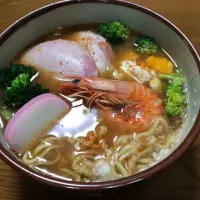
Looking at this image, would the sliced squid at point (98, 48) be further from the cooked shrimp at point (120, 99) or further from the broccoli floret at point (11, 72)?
the broccoli floret at point (11, 72)

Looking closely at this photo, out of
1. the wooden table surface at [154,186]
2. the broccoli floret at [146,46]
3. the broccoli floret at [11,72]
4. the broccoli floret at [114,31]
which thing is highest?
the broccoli floret at [114,31]

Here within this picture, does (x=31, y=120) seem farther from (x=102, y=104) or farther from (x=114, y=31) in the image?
(x=114, y=31)

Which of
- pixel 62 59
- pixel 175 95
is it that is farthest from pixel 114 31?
pixel 175 95

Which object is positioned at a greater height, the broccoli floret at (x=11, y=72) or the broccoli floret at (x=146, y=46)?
the broccoli floret at (x=146, y=46)

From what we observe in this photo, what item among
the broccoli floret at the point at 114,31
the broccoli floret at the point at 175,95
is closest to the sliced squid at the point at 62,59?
the broccoli floret at the point at 114,31

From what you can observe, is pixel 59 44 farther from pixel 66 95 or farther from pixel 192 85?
pixel 192 85

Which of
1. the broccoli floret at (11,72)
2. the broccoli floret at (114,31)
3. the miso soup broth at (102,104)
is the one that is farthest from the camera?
the broccoli floret at (114,31)

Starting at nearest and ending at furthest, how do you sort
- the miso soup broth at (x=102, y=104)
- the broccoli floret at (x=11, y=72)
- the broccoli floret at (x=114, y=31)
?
the miso soup broth at (x=102, y=104), the broccoli floret at (x=11, y=72), the broccoli floret at (x=114, y=31)
